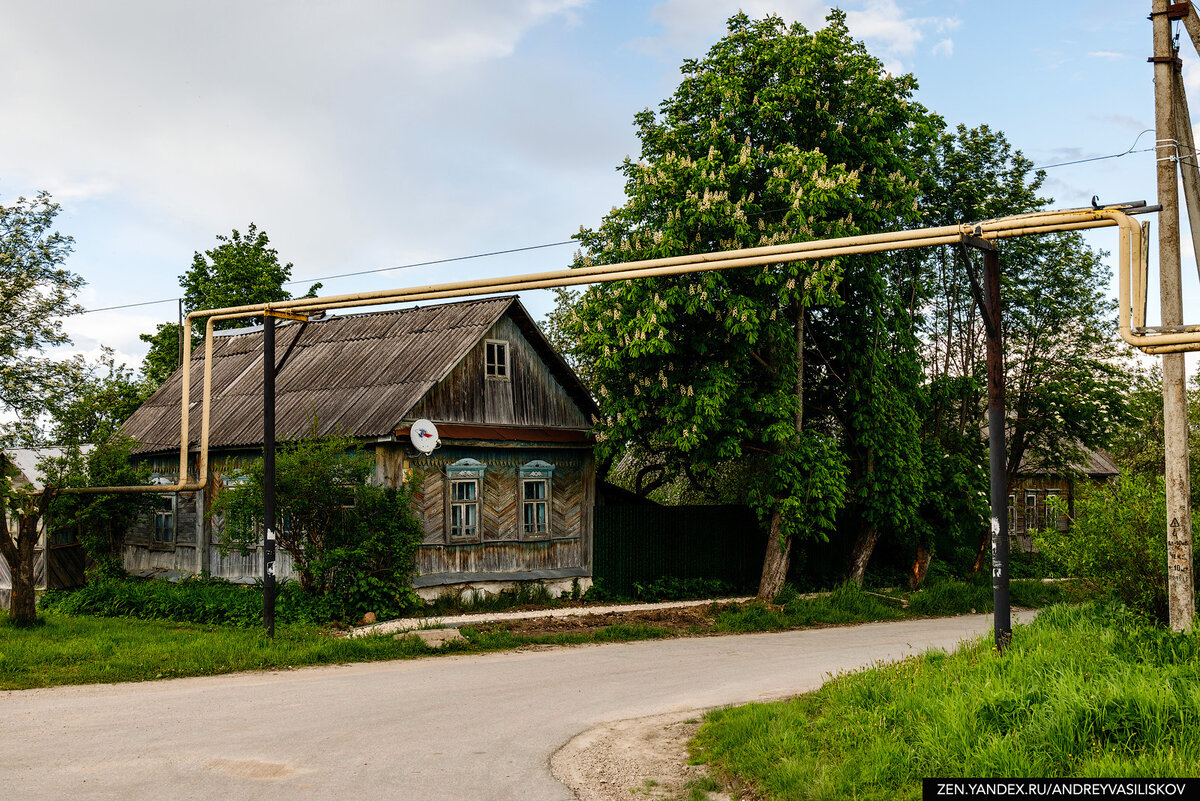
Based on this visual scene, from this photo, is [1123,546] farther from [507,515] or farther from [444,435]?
[507,515]

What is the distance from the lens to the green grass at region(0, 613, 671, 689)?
13297 mm

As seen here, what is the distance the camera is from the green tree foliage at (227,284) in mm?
35281

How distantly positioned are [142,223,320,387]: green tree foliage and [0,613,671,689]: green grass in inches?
748

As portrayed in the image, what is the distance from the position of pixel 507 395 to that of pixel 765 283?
5936 millimetres

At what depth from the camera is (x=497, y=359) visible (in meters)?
21.6

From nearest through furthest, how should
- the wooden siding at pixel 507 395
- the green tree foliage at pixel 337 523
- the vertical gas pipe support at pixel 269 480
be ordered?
the vertical gas pipe support at pixel 269 480 → the green tree foliage at pixel 337 523 → the wooden siding at pixel 507 395

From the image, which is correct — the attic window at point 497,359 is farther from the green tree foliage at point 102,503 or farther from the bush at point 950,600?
the bush at point 950,600

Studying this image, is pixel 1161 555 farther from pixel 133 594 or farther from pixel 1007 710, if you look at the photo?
pixel 133 594

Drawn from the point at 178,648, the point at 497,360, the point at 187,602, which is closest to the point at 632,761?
the point at 178,648

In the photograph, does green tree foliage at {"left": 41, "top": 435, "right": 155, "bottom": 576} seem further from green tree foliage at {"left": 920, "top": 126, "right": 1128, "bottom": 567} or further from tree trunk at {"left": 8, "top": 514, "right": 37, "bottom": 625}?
green tree foliage at {"left": 920, "top": 126, "right": 1128, "bottom": 567}

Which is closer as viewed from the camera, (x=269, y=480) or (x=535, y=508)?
(x=269, y=480)

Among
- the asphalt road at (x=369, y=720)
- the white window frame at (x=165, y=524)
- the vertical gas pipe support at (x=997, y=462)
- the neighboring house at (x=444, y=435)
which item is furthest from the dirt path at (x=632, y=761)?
the white window frame at (x=165, y=524)

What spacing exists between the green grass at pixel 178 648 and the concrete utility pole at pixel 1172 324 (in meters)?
9.36

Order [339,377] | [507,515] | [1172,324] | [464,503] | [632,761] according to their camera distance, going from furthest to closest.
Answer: [339,377] → [507,515] → [464,503] → [1172,324] → [632,761]
